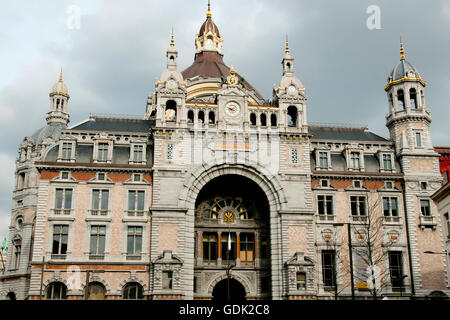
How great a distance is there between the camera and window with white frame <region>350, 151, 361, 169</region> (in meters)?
61.5

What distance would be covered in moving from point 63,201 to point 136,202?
762 centimetres

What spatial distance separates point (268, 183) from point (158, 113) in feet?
47.3

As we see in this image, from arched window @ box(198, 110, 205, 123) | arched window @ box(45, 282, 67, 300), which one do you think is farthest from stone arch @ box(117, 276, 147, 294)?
arched window @ box(198, 110, 205, 123)

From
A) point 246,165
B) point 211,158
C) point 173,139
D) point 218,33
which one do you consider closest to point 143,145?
point 173,139

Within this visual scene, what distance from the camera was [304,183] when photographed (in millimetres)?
58250

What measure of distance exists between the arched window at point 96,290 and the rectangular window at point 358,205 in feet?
93.0

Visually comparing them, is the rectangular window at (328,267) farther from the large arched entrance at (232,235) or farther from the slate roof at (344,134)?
the slate roof at (344,134)

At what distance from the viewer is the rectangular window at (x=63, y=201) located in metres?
55.3

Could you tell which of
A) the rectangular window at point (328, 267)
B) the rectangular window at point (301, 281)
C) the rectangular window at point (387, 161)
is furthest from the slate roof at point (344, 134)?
the rectangular window at point (301, 281)

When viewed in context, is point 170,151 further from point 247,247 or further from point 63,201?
point 247,247

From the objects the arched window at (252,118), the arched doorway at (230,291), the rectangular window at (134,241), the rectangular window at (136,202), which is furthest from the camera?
the arched window at (252,118)

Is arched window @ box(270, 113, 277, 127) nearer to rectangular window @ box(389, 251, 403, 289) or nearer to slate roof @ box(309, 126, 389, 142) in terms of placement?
slate roof @ box(309, 126, 389, 142)

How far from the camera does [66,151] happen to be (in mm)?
57812
